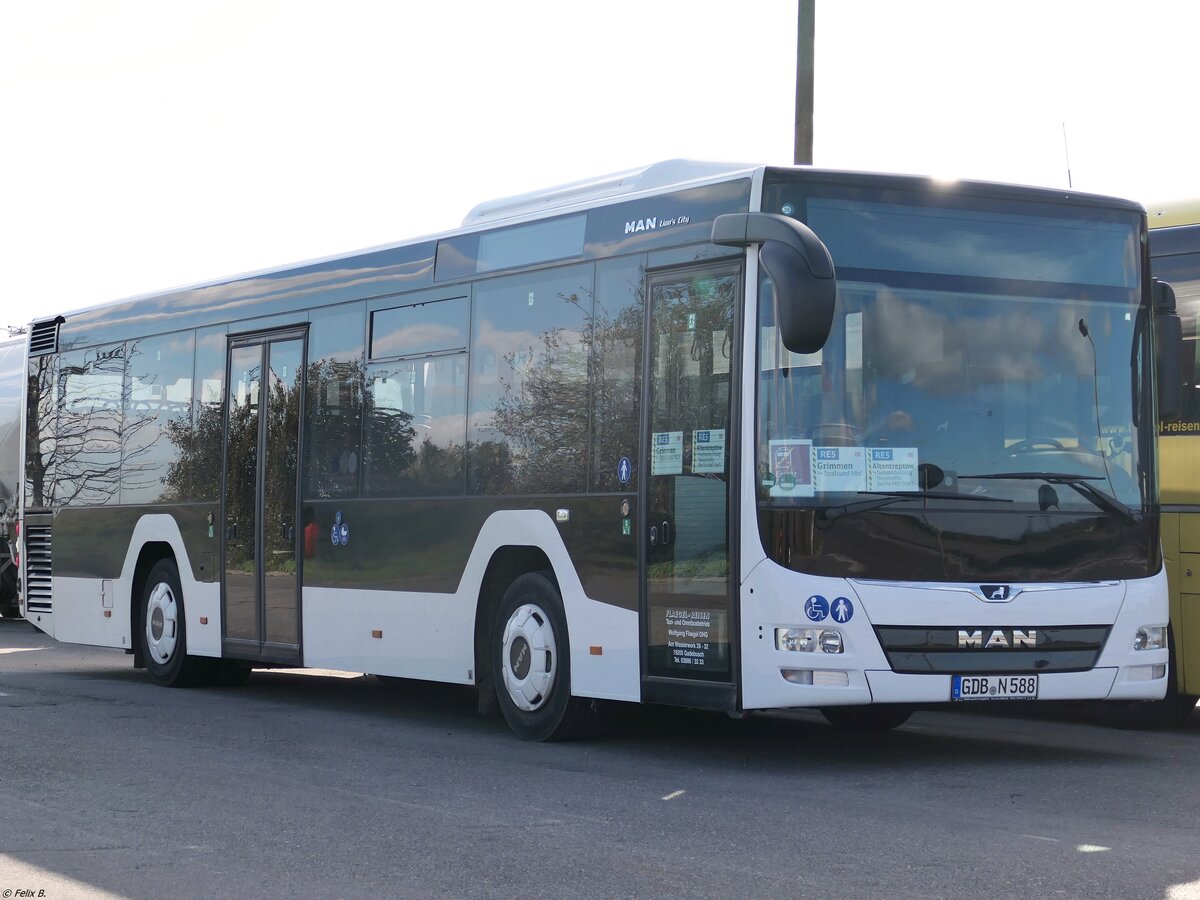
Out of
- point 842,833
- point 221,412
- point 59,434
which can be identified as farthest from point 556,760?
point 59,434

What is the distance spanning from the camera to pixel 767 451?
9750 millimetres

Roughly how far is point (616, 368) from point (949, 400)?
2093mm

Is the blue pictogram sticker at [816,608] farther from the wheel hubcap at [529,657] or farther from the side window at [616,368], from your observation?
the wheel hubcap at [529,657]

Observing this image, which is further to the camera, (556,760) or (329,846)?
(556,760)

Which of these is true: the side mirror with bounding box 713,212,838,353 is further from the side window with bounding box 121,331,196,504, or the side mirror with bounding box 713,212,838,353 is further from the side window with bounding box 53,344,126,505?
the side window with bounding box 53,344,126,505

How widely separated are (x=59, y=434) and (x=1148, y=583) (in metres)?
11.2

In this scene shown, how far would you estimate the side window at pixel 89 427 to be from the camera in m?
16.7

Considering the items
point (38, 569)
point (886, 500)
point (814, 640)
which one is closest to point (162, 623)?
point (38, 569)

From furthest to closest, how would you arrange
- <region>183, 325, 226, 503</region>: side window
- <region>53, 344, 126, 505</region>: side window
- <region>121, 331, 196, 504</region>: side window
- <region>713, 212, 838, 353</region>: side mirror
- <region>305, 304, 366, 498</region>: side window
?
<region>53, 344, 126, 505</region>: side window → <region>121, 331, 196, 504</region>: side window → <region>183, 325, 226, 503</region>: side window → <region>305, 304, 366, 498</region>: side window → <region>713, 212, 838, 353</region>: side mirror

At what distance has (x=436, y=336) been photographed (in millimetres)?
12578

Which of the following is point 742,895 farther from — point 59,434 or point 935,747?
point 59,434

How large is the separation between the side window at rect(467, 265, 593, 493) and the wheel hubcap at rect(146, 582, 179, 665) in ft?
16.1

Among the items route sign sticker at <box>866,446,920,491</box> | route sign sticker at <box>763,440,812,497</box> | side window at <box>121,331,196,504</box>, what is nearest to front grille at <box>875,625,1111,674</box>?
route sign sticker at <box>866,446,920,491</box>

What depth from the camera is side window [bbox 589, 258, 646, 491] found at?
1071 centimetres
